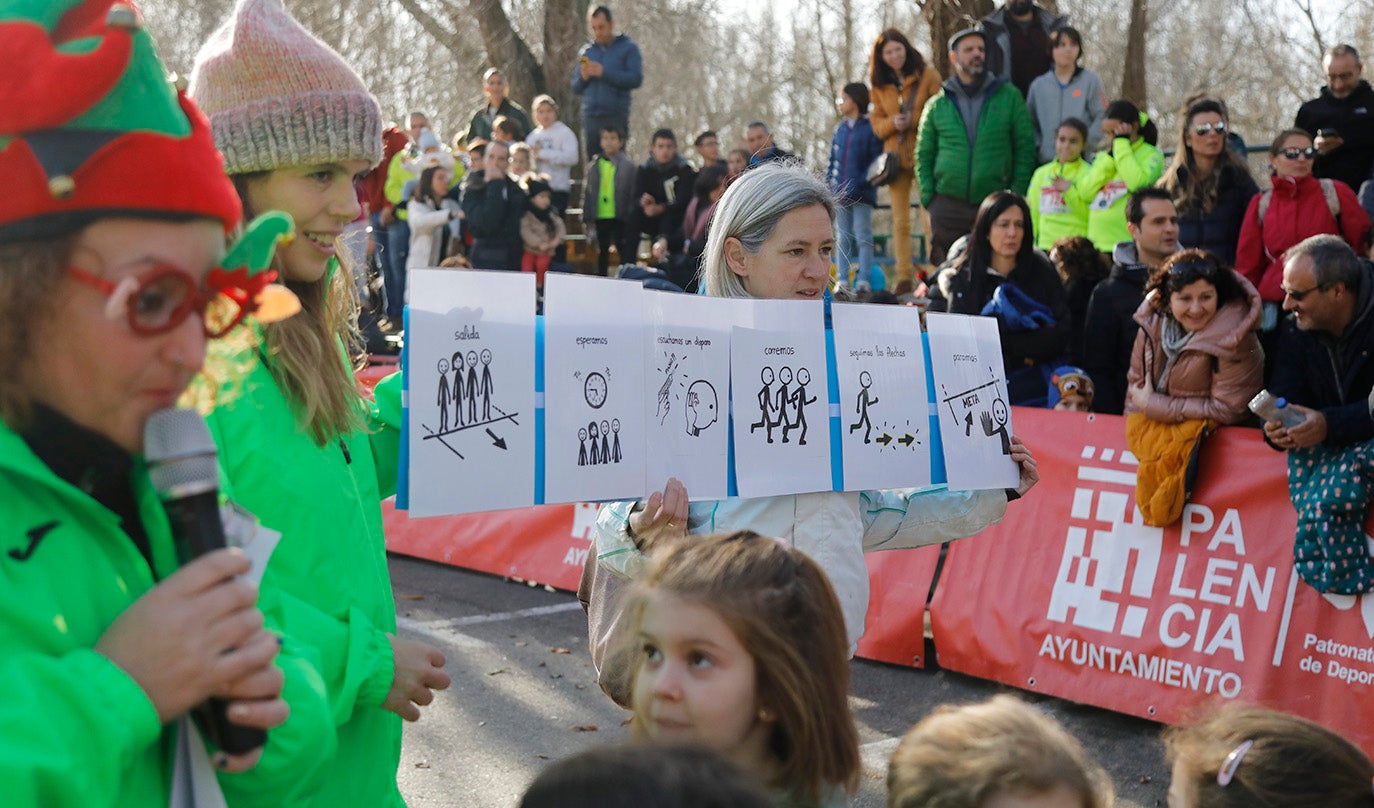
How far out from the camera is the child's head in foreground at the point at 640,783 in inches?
54.8

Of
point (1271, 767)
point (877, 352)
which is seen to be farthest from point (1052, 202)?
point (1271, 767)

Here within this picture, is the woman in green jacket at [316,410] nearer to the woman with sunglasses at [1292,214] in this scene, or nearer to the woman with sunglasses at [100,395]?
the woman with sunglasses at [100,395]

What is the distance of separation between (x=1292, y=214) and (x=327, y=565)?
25.2 feet

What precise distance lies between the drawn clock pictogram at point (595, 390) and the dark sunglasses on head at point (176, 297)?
1572 mm

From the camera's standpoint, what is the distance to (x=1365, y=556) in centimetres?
561

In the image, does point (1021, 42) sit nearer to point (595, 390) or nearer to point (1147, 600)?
point (1147, 600)

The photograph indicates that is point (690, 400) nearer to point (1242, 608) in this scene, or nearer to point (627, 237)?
point (1242, 608)

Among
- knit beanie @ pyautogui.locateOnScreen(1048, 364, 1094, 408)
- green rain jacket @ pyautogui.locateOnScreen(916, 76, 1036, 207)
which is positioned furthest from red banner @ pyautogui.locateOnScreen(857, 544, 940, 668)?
green rain jacket @ pyautogui.locateOnScreen(916, 76, 1036, 207)

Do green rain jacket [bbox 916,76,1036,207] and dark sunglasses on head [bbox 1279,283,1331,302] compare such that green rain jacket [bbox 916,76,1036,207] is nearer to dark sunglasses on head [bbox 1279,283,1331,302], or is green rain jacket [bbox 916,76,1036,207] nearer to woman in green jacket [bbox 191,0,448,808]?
dark sunglasses on head [bbox 1279,283,1331,302]

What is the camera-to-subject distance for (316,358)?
230cm

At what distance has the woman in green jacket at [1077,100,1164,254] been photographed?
9.79 meters

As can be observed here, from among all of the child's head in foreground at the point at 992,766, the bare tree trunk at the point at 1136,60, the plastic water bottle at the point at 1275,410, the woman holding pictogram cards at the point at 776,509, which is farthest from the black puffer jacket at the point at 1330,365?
the bare tree trunk at the point at 1136,60

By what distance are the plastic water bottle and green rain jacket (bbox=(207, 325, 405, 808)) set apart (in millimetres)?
4472

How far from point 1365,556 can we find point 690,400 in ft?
12.1
